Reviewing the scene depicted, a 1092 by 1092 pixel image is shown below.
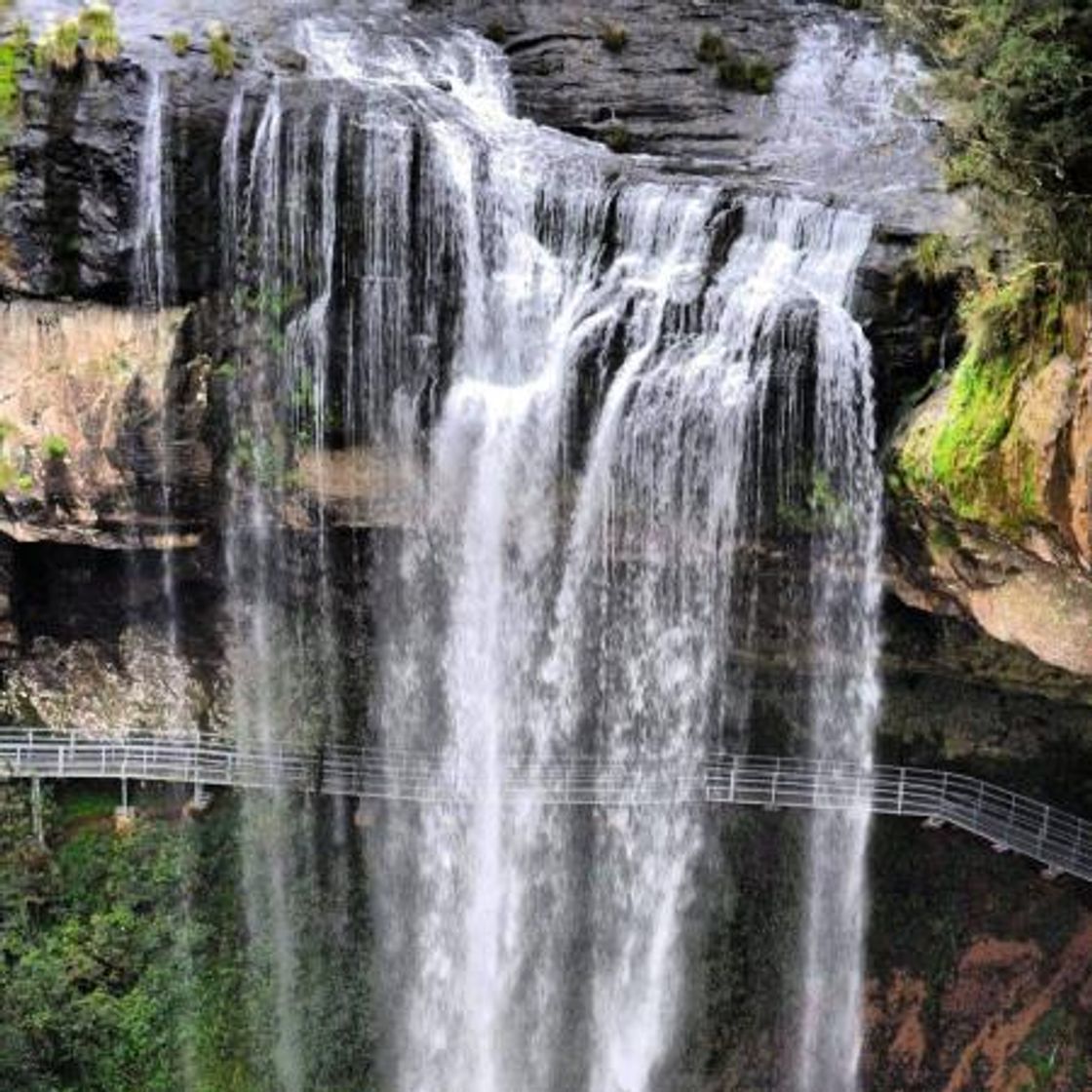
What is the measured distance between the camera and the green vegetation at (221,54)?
20625 mm

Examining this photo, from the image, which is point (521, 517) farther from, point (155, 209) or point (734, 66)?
point (734, 66)

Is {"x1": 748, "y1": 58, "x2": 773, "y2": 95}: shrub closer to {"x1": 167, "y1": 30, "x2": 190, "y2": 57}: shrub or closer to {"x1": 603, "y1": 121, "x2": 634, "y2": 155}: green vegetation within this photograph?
{"x1": 603, "y1": 121, "x2": 634, "y2": 155}: green vegetation

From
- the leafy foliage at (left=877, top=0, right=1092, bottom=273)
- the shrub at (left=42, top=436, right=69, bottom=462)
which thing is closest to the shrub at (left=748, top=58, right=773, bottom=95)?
the leafy foliage at (left=877, top=0, right=1092, bottom=273)

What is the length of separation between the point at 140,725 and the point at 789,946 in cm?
1077

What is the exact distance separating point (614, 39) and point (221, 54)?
6612 millimetres

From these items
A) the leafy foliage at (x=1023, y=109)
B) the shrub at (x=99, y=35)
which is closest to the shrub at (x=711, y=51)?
the shrub at (x=99, y=35)

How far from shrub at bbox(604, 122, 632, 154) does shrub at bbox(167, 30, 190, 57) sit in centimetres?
608

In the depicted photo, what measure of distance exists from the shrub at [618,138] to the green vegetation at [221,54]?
17.9ft

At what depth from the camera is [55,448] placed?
2061 cm

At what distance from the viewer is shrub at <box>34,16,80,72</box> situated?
778 inches

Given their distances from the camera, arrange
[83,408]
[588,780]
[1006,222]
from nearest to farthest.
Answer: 1. [1006,222]
2. [83,408]
3. [588,780]

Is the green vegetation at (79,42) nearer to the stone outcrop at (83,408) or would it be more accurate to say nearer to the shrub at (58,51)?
the shrub at (58,51)

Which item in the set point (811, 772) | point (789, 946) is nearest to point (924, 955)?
point (789, 946)

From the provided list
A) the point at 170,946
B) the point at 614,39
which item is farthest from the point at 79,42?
the point at 170,946
